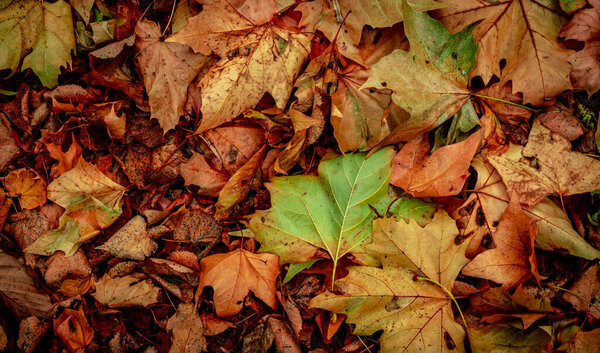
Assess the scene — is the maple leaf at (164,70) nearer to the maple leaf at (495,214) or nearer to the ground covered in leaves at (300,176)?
the ground covered in leaves at (300,176)

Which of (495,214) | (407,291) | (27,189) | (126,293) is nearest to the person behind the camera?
(407,291)

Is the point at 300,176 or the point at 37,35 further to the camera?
the point at 37,35

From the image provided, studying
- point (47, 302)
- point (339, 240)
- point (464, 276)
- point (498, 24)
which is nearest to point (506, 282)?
point (464, 276)

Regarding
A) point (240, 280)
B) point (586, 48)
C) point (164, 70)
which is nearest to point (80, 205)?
point (164, 70)

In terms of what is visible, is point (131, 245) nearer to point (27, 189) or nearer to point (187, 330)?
point (187, 330)

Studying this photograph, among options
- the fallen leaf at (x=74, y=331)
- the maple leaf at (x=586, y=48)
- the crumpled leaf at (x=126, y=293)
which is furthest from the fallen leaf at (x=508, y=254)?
the fallen leaf at (x=74, y=331)

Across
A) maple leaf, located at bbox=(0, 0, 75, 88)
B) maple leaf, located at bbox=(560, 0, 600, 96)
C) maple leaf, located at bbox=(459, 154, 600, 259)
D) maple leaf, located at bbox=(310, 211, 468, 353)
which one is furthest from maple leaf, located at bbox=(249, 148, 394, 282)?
maple leaf, located at bbox=(0, 0, 75, 88)

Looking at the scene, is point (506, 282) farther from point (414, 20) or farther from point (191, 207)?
point (191, 207)
